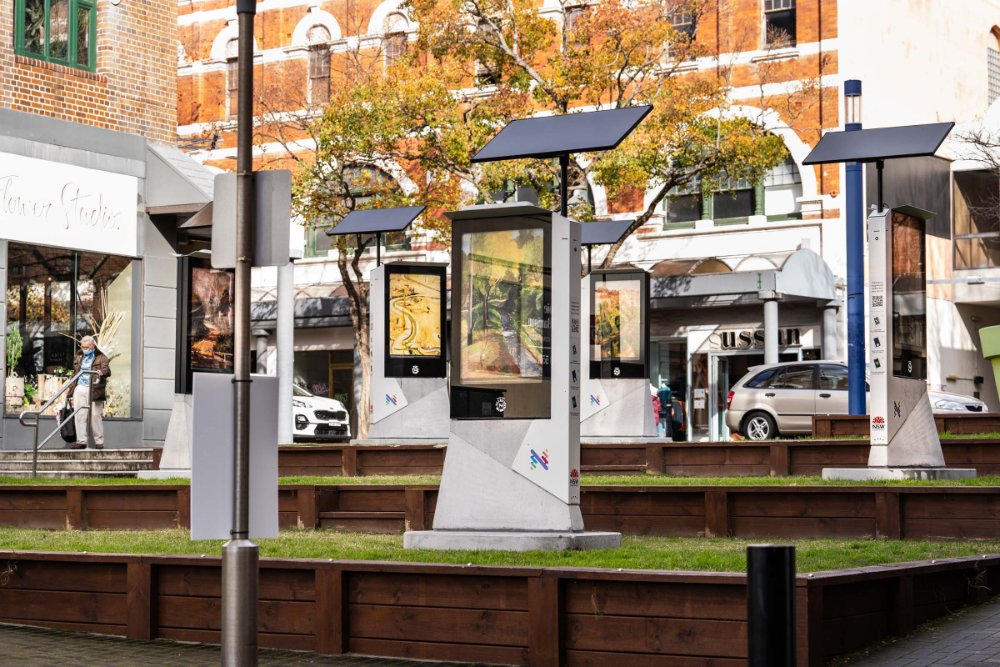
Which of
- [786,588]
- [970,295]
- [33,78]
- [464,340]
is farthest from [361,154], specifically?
[786,588]

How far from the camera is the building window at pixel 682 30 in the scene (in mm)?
35750

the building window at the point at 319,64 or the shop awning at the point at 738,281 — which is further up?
the building window at the point at 319,64

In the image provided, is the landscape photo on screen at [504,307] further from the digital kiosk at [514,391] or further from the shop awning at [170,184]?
the shop awning at [170,184]

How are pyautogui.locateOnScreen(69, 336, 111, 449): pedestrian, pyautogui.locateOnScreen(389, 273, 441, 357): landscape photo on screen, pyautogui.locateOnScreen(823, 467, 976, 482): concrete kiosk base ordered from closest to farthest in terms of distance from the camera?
pyautogui.locateOnScreen(823, 467, 976, 482): concrete kiosk base → pyautogui.locateOnScreen(69, 336, 111, 449): pedestrian → pyautogui.locateOnScreen(389, 273, 441, 357): landscape photo on screen

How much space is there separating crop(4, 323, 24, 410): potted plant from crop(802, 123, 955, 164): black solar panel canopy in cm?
1318

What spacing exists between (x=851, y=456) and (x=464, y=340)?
22.2ft

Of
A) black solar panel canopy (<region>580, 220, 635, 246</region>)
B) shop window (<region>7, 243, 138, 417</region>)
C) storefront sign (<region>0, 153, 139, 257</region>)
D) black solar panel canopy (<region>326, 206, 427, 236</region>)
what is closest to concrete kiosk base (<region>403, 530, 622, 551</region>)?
black solar panel canopy (<region>326, 206, 427, 236</region>)

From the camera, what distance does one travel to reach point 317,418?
115ft

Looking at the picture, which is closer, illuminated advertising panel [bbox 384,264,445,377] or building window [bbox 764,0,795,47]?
illuminated advertising panel [bbox 384,264,445,377]

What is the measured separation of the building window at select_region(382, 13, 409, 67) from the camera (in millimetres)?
44594

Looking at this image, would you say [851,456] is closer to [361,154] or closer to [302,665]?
[302,665]

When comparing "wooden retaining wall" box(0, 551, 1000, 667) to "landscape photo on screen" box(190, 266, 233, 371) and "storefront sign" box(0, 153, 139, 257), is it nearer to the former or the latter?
"landscape photo on screen" box(190, 266, 233, 371)

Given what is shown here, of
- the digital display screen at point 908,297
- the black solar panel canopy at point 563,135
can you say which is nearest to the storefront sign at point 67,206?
the black solar panel canopy at point 563,135

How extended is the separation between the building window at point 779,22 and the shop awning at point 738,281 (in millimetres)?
5833
